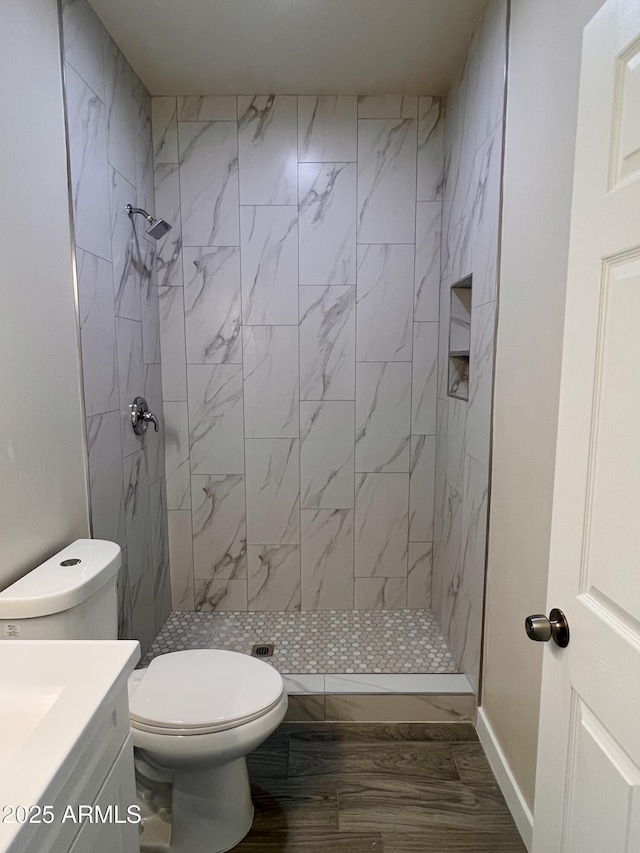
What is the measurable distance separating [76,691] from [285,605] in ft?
6.27

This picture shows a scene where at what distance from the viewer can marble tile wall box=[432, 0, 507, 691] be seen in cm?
172

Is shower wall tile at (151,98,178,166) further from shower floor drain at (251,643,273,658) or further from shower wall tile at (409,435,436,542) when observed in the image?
shower floor drain at (251,643,273,658)

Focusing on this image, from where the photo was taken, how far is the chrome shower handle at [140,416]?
214cm

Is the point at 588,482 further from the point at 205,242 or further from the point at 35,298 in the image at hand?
the point at 205,242

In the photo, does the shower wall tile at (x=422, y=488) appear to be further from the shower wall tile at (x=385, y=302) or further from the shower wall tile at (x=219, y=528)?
the shower wall tile at (x=219, y=528)

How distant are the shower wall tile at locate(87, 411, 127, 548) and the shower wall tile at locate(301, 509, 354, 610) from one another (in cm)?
94

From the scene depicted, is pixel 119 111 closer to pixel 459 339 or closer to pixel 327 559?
pixel 459 339

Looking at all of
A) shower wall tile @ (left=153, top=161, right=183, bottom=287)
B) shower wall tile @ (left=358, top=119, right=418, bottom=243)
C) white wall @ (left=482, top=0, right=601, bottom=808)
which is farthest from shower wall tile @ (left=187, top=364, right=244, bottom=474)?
white wall @ (left=482, top=0, right=601, bottom=808)

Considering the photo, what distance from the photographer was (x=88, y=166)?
174 centimetres

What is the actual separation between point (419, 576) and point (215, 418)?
131 cm

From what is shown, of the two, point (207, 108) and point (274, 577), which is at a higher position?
point (207, 108)

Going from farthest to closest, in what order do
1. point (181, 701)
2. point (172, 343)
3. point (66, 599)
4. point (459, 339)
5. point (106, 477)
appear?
1. point (172, 343)
2. point (459, 339)
3. point (106, 477)
4. point (181, 701)
5. point (66, 599)

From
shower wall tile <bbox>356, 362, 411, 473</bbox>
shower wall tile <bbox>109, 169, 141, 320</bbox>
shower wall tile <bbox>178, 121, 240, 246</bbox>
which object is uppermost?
shower wall tile <bbox>178, 121, 240, 246</bbox>

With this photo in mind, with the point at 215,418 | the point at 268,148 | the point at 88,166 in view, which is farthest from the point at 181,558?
the point at 268,148
